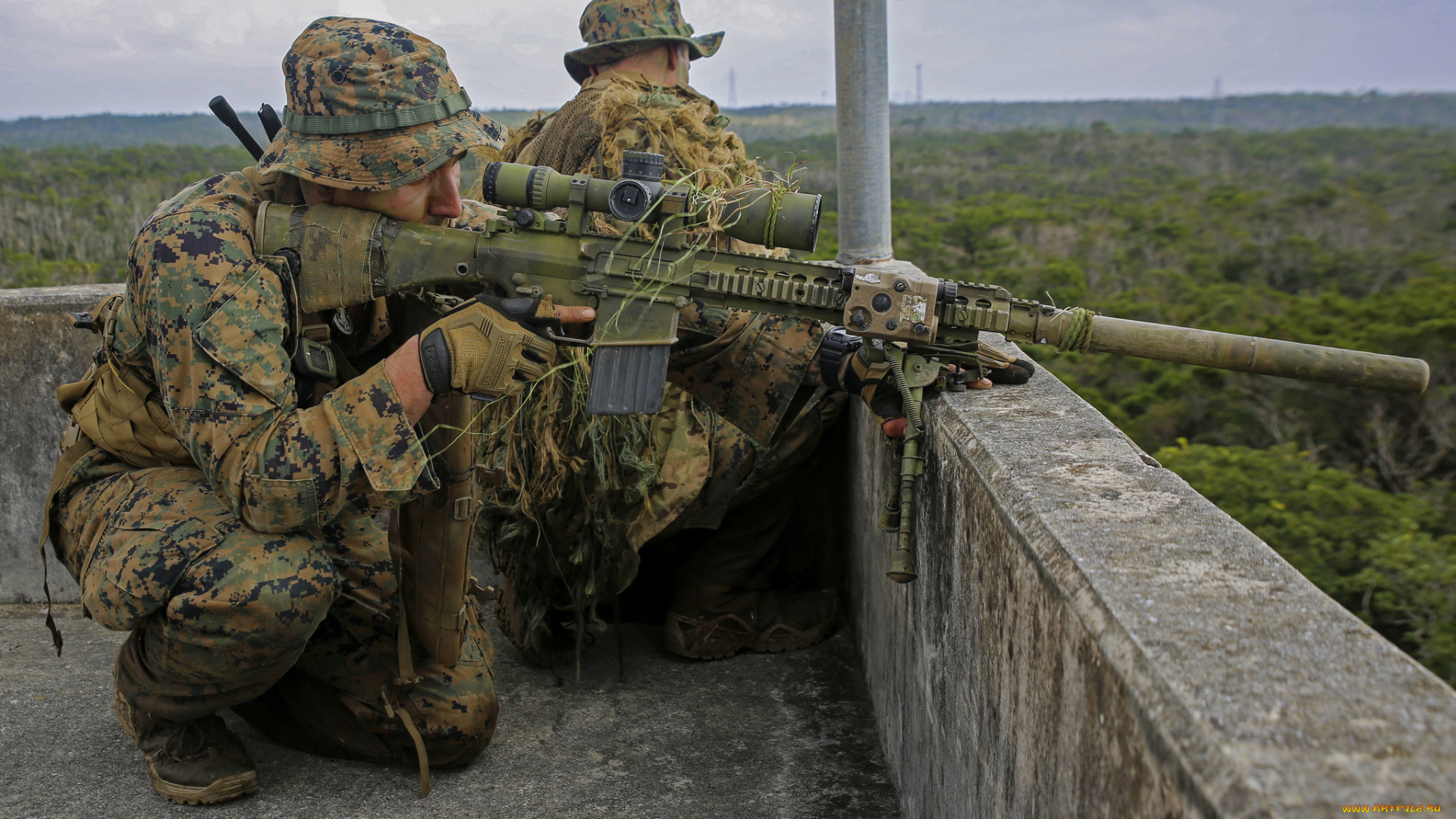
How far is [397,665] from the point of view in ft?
8.79

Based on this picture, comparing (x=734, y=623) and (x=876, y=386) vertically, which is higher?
(x=876, y=386)

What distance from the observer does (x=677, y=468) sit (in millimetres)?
3094

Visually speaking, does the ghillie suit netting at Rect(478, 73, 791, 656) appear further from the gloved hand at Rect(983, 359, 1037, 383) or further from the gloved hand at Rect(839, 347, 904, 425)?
the gloved hand at Rect(983, 359, 1037, 383)

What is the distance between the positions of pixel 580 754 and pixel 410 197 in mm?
1405

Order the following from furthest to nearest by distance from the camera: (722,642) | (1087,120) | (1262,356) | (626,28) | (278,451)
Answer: (1087,120) < (626,28) < (722,642) < (278,451) < (1262,356)

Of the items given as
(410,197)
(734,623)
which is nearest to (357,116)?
(410,197)

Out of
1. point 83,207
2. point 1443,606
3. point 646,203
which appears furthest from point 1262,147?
point 646,203

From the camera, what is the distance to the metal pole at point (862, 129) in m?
3.91

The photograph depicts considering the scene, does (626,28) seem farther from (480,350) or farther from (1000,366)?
(1000,366)

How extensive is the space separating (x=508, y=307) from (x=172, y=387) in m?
0.72

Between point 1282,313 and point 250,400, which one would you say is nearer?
point 250,400

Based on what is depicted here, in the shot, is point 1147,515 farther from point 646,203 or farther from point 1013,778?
point 646,203

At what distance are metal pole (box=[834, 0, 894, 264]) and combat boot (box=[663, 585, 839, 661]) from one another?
1.43m

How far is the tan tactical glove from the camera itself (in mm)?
2273
